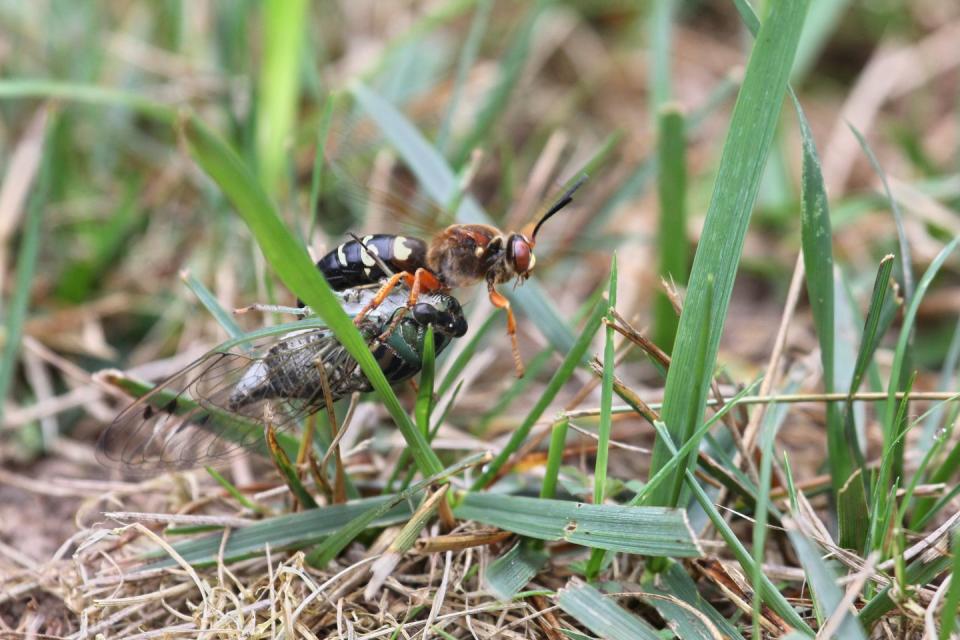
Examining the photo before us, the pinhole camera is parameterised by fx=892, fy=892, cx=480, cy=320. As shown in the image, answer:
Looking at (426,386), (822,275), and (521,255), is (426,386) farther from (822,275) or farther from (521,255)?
(822,275)

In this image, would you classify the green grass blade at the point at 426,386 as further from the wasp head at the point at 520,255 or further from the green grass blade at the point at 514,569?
the wasp head at the point at 520,255

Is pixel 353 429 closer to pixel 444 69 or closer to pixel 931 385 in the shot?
pixel 931 385

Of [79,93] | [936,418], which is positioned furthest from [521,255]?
[79,93]

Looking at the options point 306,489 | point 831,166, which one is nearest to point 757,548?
point 306,489

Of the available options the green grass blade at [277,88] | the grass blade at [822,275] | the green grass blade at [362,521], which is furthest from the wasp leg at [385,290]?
the green grass blade at [277,88]

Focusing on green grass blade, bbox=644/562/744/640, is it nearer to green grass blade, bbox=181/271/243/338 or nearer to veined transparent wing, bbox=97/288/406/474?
veined transparent wing, bbox=97/288/406/474

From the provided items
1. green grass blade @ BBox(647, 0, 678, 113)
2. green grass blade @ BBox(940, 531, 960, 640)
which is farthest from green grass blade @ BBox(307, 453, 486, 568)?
green grass blade @ BBox(647, 0, 678, 113)
